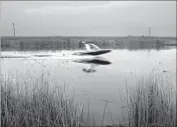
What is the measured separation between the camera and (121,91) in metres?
10.9

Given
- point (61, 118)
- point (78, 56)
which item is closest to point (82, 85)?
point (61, 118)

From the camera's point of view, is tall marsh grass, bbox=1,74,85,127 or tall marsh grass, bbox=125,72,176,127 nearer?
tall marsh grass, bbox=1,74,85,127

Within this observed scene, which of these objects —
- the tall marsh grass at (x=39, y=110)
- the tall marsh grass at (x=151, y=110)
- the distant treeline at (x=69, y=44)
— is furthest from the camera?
the distant treeline at (x=69, y=44)

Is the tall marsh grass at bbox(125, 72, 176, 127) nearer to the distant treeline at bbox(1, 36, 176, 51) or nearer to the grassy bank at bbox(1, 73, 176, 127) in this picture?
the grassy bank at bbox(1, 73, 176, 127)

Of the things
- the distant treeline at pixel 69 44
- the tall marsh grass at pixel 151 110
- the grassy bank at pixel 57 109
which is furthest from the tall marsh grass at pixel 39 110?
the distant treeline at pixel 69 44

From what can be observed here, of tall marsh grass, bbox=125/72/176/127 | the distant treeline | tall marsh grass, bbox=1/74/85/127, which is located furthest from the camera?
the distant treeline

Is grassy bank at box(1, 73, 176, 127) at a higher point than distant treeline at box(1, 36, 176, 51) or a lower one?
lower

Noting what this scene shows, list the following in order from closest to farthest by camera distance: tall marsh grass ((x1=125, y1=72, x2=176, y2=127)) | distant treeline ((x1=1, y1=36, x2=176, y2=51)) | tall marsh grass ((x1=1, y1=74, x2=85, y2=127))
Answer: tall marsh grass ((x1=1, y1=74, x2=85, y2=127))
tall marsh grass ((x1=125, y1=72, x2=176, y2=127))
distant treeline ((x1=1, y1=36, x2=176, y2=51))

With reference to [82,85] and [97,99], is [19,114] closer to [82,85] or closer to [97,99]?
[97,99]

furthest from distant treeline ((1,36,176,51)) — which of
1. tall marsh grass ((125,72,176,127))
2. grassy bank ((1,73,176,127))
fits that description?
tall marsh grass ((125,72,176,127))

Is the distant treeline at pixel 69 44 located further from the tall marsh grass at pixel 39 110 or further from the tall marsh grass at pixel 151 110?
the tall marsh grass at pixel 151 110

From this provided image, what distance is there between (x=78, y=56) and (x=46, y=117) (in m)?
23.5

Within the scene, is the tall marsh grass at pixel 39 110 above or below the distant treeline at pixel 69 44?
below

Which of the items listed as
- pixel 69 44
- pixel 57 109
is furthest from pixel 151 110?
pixel 69 44
